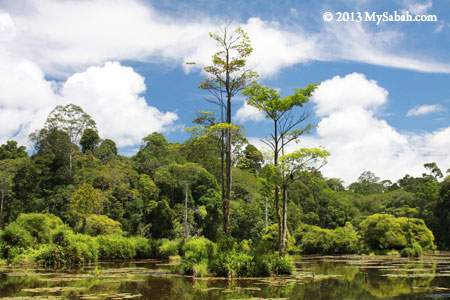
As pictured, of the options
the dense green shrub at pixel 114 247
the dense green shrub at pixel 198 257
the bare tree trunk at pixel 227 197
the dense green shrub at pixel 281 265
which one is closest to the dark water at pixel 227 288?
the dense green shrub at pixel 281 265

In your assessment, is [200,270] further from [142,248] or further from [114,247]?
[142,248]

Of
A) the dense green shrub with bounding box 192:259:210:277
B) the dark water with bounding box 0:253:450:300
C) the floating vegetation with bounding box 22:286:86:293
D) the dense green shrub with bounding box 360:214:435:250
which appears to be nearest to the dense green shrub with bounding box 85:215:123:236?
the dark water with bounding box 0:253:450:300

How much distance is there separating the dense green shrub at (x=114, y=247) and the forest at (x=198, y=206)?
0.08 metres

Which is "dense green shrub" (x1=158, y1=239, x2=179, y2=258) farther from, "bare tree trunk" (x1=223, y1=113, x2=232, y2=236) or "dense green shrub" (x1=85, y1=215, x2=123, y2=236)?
"bare tree trunk" (x1=223, y1=113, x2=232, y2=236)

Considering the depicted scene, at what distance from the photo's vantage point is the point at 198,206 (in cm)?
4672

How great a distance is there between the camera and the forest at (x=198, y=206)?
18703mm

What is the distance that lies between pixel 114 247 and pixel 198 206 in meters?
17.3

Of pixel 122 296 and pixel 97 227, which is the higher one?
pixel 97 227

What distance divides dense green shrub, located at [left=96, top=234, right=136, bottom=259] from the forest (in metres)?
0.08

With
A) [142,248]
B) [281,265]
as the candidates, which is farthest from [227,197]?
[142,248]

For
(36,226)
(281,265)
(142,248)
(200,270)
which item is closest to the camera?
(200,270)

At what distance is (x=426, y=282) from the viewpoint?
45.1 ft

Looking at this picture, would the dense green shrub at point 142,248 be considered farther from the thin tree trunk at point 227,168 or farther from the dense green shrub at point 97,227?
the thin tree trunk at point 227,168

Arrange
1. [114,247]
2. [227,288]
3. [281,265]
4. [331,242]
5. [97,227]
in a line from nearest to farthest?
1. [227,288]
2. [281,265]
3. [114,247]
4. [97,227]
5. [331,242]
